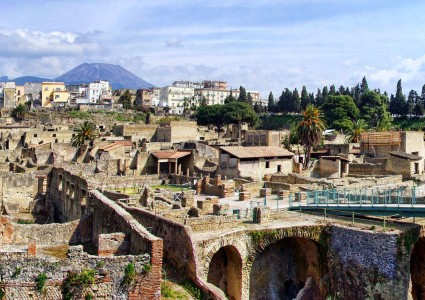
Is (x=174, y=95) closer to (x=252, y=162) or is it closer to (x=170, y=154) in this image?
(x=170, y=154)

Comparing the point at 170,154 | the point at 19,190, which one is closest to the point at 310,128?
the point at 170,154

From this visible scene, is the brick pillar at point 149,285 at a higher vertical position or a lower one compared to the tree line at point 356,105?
lower

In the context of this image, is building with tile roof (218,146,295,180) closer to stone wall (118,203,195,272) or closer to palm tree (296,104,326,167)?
palm tree (296,104,326,167)

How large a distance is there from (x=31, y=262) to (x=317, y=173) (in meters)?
37.1

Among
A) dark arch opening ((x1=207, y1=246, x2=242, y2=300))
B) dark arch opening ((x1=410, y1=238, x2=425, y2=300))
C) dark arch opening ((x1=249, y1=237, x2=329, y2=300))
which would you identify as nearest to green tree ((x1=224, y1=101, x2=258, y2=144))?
dark arch opening ((x1=410, y1=238, x2=425, y2=300))

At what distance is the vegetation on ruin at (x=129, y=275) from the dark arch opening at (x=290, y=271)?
30.6 feet

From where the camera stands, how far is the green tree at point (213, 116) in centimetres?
10200

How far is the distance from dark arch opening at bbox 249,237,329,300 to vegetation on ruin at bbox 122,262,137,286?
9315 millimetres

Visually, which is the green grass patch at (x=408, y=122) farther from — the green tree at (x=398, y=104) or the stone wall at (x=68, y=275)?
the stone wall at (x=68, y=275)

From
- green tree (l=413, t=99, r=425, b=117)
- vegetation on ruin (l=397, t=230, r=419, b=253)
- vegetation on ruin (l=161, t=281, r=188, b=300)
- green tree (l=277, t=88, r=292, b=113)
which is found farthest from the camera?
green tree (l=277, t=88, r=292, b=113)

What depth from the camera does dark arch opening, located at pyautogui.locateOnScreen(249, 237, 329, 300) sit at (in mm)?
22734

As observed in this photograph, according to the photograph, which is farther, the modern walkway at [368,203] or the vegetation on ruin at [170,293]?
the modern walkway at [368,203]

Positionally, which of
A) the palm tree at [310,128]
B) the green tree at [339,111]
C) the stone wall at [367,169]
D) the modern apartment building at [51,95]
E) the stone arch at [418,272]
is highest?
the modern apartment building at [51,95]

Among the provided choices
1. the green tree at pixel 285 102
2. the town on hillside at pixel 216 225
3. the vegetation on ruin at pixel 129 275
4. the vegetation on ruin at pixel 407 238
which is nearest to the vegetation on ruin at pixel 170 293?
the town on hillside at pixel 216 225
